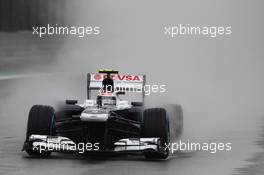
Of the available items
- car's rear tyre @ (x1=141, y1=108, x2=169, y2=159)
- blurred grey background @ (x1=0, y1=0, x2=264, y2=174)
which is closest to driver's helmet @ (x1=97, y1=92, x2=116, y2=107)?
car's rear tyre @ (x1=141, y1=108, x2=169, y2=159)

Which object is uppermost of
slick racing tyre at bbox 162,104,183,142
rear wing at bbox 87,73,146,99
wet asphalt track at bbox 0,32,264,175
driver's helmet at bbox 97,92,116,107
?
rear wing at bbox 87,73,146,99

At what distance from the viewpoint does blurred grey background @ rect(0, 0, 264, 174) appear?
2384 centimetres

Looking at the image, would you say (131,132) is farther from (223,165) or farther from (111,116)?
(223,165)

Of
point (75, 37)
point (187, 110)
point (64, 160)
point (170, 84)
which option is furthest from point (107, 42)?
point (64, 160)

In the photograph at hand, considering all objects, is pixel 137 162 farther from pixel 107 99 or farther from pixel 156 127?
pixel 107 99

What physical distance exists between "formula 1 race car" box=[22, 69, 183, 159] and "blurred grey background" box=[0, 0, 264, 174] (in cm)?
50

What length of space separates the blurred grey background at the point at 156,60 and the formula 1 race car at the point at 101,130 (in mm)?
503

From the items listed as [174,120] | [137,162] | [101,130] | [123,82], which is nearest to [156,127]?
[137,162]

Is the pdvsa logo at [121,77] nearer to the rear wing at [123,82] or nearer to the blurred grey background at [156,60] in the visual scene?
the rear wing at [123,82]

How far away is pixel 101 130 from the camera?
16.8 meters

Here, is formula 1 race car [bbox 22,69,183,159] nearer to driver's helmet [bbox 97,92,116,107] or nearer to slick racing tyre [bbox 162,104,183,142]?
driver's helmet [bbox 97,92,116,107]

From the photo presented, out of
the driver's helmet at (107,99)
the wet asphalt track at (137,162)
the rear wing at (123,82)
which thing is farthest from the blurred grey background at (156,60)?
the rear wing at (123,82)

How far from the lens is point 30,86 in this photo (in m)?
32.7

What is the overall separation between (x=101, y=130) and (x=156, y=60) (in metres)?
21.9
